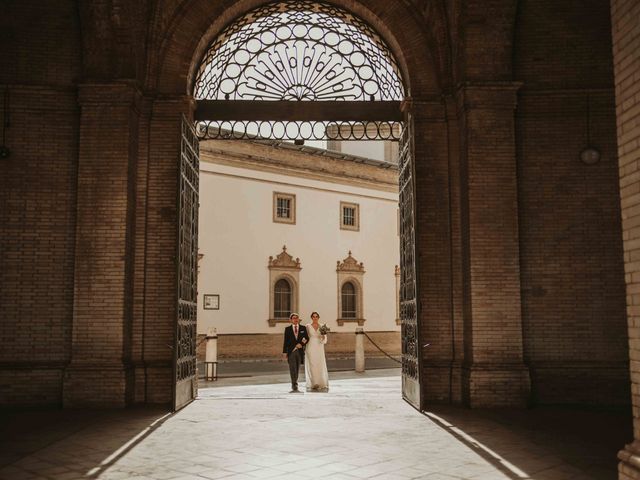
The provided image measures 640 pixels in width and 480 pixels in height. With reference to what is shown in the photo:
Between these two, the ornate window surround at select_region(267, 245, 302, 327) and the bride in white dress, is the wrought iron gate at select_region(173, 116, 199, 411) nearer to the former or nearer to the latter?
the bride in white dress

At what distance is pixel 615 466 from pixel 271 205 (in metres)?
20.6

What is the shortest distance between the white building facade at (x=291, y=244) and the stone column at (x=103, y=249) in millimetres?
13587

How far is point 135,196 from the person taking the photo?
1048cm

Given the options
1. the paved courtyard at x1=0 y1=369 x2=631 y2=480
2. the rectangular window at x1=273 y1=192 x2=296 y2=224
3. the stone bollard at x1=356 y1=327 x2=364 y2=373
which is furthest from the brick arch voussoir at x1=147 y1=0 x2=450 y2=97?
the rectangular window at x1=273 y1=192 x2=296 y2=224

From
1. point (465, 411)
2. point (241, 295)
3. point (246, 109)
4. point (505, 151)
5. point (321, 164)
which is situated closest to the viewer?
point (465, 411)

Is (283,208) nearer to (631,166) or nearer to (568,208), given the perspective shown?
(568,208)

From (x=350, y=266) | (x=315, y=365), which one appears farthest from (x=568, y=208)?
(x=350, y=266)

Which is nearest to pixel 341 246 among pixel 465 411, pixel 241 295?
pixel 241 295

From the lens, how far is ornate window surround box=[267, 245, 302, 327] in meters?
25.5

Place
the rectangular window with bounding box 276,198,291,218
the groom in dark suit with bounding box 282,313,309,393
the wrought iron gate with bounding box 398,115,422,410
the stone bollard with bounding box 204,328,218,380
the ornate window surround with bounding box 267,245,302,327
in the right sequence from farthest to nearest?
1. the rectangular window with bounding box 276,198,291,218
2. the ornate window surround with bounding box 267,245,302,327
3. the stone bollard with bounding box 204,328,218,380
4. the groom in dark suit with bounding box 282,313,309,393
5. the wrought iron gate with bounding box 398,115,422,410

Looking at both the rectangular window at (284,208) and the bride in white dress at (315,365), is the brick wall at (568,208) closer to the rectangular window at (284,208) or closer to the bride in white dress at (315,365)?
the bride in white dress at (315,365)

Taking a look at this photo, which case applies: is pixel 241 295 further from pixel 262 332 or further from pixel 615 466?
pixel 615 466

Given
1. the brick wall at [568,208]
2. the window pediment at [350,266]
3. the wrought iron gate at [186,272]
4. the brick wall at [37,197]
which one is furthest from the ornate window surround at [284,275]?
the brick wall at [568,208]

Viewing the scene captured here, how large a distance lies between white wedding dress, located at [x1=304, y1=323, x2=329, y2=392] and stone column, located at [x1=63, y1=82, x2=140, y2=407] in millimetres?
4170
